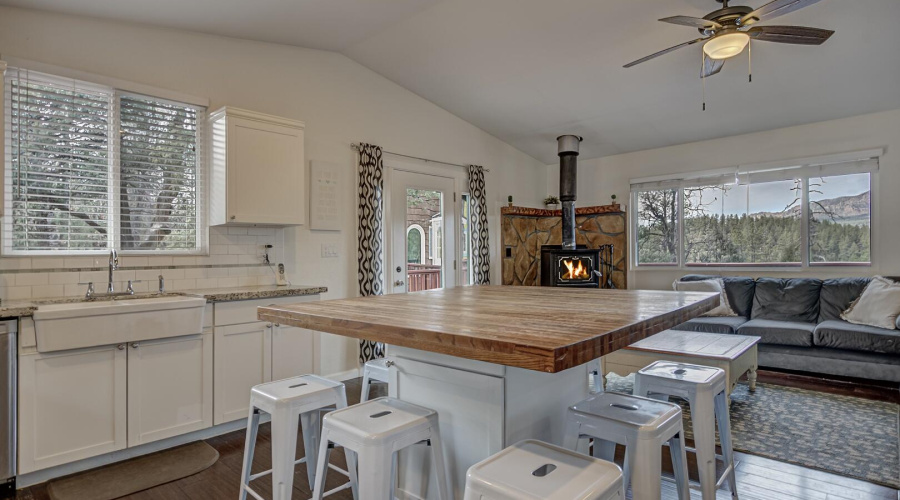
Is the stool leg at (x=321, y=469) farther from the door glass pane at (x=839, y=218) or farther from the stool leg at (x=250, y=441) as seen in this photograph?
the door glass pane at (x=839, y=218)

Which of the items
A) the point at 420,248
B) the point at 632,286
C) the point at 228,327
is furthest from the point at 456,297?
the point at 632,286

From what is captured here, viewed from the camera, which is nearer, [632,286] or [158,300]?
[158,300]

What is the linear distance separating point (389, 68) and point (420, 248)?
6.03 feet

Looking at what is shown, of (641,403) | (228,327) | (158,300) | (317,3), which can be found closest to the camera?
(641,403)

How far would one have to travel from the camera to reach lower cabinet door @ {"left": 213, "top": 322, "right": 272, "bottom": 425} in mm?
2963

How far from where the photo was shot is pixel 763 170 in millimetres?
5164

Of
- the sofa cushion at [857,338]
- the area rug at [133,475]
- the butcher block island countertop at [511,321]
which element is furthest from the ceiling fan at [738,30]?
the area rug at [133,475]

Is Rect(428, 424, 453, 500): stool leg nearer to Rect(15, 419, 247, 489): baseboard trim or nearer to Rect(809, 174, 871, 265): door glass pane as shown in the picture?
Rect(15, 419, 247, 489): baseboard trim

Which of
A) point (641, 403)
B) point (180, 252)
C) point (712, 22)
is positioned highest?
point (712, 22)

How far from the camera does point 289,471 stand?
170cm

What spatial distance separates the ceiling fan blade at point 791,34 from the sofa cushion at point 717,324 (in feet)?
8.45

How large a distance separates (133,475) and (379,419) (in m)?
1.87

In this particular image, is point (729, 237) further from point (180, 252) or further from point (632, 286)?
point (180, 252)

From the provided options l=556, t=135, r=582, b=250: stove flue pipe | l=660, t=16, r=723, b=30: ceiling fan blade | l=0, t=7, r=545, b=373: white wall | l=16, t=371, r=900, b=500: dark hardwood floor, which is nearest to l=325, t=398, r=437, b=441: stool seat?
l=16, t=371, r=900, b=500: dark hardwood floor
